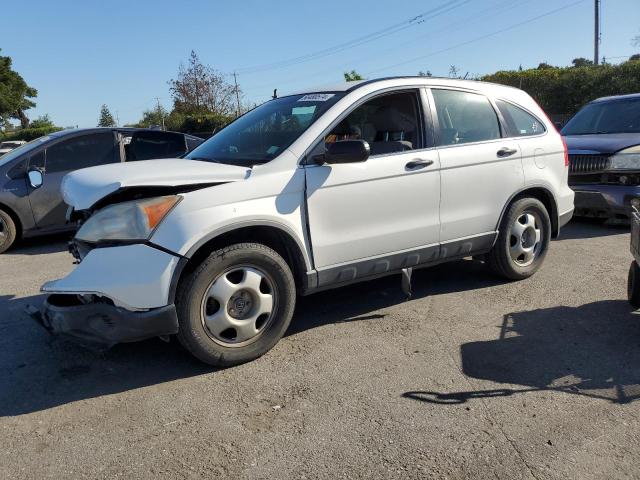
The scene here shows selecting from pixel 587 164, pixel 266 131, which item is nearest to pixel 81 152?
pixel 266 131

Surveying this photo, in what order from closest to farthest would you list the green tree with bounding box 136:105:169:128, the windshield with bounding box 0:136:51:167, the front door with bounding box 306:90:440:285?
the front door with bounding box 306:90:440:285 < the windshield with bounding box 0:136:51:167 < the green tree with bounding box 136:105:169:128

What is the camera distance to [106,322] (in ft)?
10.6

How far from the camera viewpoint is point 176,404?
126 inches

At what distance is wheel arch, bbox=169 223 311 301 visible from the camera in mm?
3359

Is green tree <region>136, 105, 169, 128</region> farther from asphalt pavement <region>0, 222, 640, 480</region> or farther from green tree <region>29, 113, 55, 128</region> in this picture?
asphalt pavement <region>0, 222, 640, 480</region>

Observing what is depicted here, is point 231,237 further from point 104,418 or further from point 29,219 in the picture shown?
point 29,219

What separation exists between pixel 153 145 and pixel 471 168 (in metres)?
5.37

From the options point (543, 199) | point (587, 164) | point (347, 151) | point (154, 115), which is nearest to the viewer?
point (347, 151)

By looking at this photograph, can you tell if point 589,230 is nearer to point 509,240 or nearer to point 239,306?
point 509,240

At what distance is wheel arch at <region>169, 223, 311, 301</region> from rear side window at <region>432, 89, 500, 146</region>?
1.66m

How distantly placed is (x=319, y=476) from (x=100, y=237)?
1969 mm

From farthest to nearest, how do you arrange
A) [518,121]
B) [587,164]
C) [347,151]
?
[587,164], [518,121], [347,151]

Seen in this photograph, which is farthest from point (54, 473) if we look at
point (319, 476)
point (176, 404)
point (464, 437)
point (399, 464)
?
point (464, 437)

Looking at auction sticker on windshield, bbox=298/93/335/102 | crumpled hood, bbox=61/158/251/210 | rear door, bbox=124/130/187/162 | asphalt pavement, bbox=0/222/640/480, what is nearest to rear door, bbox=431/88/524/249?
asphalt pavement, bbox=0/222/640/480
